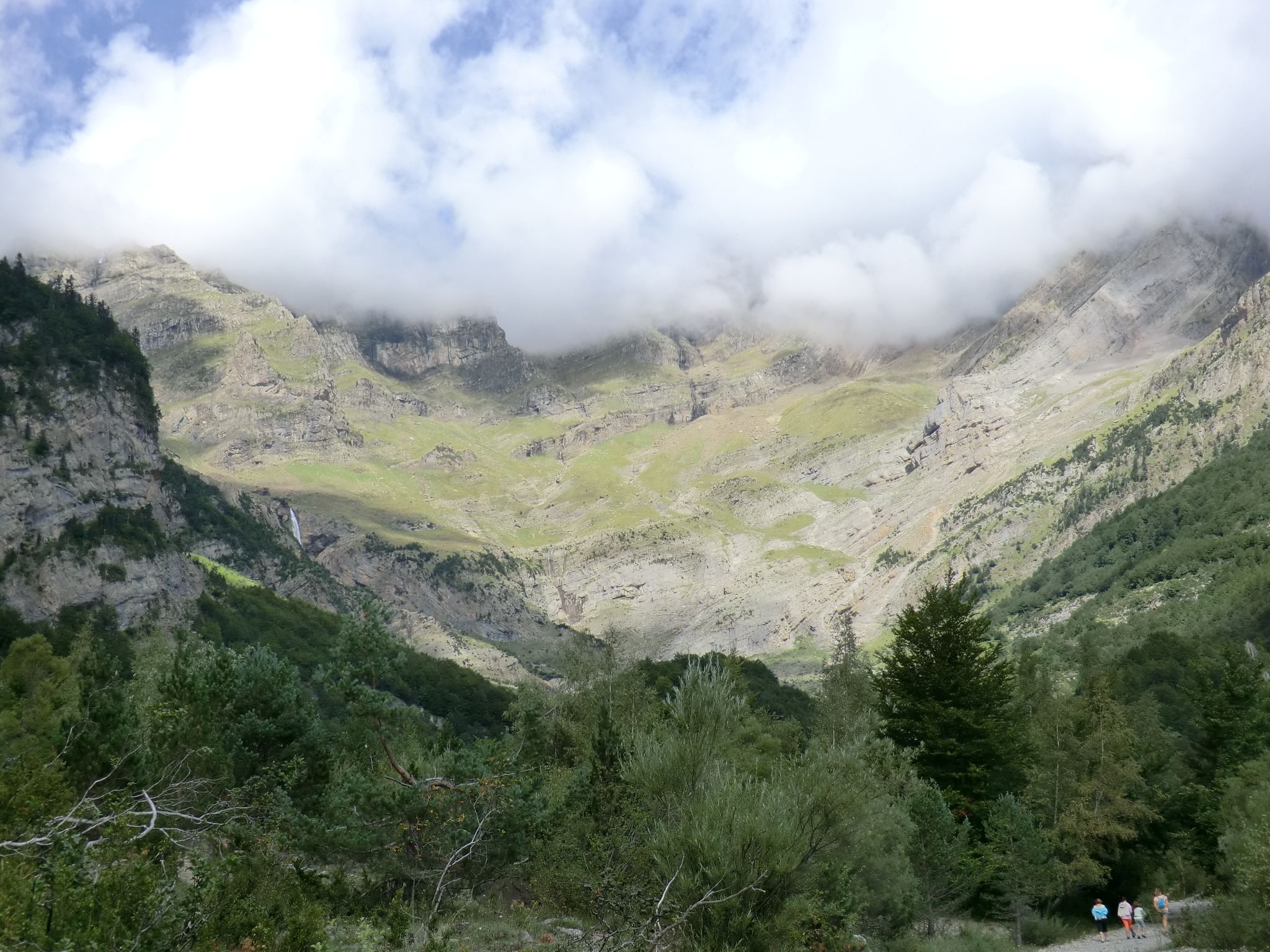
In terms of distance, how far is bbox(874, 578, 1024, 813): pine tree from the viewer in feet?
130

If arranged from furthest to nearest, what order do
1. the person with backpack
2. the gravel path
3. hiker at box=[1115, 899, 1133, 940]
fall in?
1. hiker at box=[1115, 899, 1133, 940]
2. the person with backpack
3. the gravel path

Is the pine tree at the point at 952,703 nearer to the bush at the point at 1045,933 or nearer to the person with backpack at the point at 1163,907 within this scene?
the bush at the point at 1045,933

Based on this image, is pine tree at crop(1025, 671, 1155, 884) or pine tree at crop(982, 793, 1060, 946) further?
pine tree at crop(1025, 671, 1155, 884)

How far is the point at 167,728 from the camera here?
2533 cm

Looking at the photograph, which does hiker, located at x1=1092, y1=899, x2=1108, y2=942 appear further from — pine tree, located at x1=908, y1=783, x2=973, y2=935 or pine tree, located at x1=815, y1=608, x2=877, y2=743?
pine tree, located at x1=815, y1=608, x2=877, y2=743

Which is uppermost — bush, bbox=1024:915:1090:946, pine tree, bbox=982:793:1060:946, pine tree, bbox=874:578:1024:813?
pine tree, bbox=874:578:1024:813

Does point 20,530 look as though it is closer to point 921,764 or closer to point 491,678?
point 921,764

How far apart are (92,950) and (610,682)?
4026 cm

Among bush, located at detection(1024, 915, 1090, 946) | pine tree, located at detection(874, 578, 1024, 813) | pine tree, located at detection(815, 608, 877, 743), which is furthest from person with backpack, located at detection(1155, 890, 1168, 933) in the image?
pine tree, located at detection(815, 608, 877, 743)

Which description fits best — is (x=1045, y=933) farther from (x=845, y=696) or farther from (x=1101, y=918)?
(x=845, y=696)

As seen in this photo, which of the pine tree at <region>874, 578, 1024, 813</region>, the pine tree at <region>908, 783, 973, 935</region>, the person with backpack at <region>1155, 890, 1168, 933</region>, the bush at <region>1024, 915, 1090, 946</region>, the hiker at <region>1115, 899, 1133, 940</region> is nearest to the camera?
the person with backpack at <region>1155, 890, 1168, 933</region>

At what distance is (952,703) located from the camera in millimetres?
41125

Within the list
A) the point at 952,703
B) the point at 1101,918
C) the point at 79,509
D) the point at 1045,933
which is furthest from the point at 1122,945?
the point at 79,509

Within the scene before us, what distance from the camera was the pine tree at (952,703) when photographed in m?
39.8
